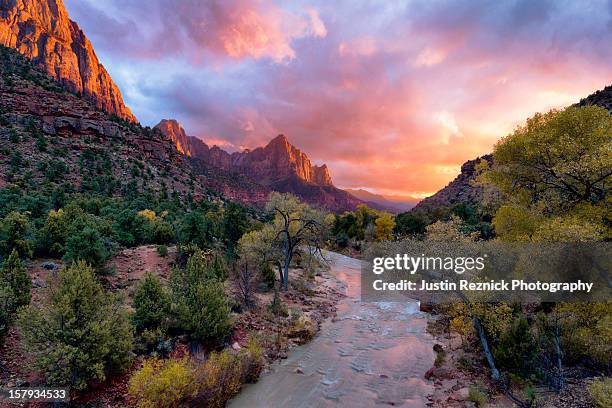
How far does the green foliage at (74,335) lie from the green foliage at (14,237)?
9.85 m

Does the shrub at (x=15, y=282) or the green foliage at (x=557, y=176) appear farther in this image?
the shrub at (x=15, y=282)

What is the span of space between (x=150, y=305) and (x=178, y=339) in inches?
74.8

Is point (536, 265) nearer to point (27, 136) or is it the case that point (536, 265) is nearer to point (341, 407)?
point (341, 407)

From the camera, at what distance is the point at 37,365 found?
333 inches

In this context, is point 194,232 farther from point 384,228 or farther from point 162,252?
point 384,228

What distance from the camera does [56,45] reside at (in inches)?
4294

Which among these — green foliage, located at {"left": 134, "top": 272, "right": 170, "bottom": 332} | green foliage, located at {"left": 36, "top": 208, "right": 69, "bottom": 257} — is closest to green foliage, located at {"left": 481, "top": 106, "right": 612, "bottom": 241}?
green foliage, located at {"left": 134, "top": 272, "right": 170, "bottom": 332}

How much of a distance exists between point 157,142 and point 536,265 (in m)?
75.2

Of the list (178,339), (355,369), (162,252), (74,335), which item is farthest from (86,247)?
(355,369)

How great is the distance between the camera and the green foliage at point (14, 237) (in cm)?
1630

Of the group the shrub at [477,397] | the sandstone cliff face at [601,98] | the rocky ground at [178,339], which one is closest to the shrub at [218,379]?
the rocky ground at [178,339]

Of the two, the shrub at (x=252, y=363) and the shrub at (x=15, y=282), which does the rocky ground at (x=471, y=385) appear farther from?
the shrub at (x=15, y=282)

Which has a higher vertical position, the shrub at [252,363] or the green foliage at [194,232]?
the green foliage at [194,232]

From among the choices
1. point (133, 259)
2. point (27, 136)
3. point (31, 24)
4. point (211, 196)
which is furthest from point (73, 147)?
point (31, 24)
